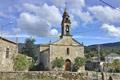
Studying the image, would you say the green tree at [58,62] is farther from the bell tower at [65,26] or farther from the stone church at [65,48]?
the bell tower at [65,26]

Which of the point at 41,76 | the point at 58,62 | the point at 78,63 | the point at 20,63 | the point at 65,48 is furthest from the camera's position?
the point at 65,48

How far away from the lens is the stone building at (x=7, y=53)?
4147 centimetres

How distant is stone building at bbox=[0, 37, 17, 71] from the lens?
4147 centimetres

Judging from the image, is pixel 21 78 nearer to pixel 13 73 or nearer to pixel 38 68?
pixel 13 73

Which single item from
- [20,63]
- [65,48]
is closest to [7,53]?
[20,63]

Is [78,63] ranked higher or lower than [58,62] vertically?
lower

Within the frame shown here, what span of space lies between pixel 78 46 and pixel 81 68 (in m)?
5.96

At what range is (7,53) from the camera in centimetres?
4309

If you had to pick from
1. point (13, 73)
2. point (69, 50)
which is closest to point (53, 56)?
point (69, 50)

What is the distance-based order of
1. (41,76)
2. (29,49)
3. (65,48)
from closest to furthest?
(41,76), (65,48), (29,49)

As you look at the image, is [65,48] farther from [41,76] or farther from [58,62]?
[41,76]

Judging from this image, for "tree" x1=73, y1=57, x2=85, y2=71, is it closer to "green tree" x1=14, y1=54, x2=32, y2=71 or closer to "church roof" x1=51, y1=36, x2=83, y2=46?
"church roof" x1=51, y1=36, x2=83, y2=46

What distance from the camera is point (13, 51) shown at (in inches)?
1785

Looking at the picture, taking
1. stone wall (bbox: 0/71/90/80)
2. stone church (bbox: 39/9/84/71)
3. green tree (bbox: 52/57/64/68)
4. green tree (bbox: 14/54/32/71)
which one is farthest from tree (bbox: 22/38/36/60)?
stone wall (bbox: 0/71/90/80)
